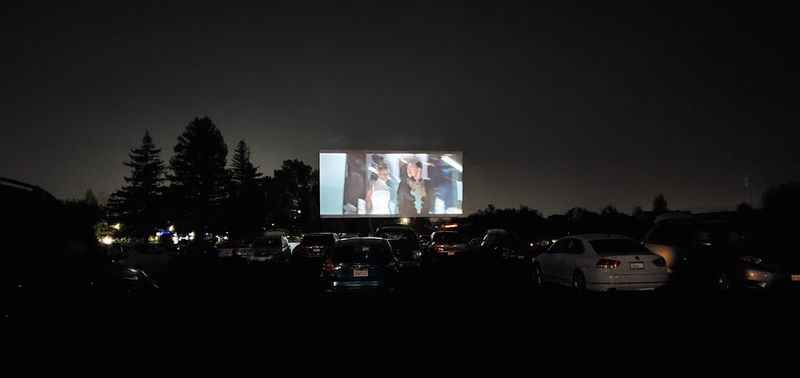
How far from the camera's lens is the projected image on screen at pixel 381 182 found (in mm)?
36531

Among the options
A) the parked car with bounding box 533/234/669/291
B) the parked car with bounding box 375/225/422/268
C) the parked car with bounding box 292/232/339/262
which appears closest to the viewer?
the parked car with bounding box 533/234/669/291

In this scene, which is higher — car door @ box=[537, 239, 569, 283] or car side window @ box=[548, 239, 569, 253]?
car side window @ box=[548, 239, 569, 253]

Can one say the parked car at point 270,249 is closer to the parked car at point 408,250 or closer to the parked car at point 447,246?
the parked car at point 408,250

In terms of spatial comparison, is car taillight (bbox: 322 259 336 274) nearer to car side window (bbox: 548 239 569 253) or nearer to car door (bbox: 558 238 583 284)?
car door (bbox: 558 238 583 284)

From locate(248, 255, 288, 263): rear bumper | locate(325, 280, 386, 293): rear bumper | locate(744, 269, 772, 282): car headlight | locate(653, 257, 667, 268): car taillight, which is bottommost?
locate(248, 255, 288, 263): rear bumper

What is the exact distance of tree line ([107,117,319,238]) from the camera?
274 feet

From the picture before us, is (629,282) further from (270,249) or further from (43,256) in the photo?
(270,249)

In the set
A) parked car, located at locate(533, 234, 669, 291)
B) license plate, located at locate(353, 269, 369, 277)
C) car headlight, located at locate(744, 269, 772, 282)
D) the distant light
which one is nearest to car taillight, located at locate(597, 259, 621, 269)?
parked car, located at locate(533, 234, 669, 291)

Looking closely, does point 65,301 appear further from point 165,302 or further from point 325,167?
point 325,167

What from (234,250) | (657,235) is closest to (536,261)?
(657,235)

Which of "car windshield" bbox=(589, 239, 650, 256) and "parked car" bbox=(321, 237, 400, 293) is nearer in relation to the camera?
"parked car" bbox=(321, 237, 400, 293)

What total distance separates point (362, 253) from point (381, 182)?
22.4 meters

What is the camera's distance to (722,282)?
14547 millimetres

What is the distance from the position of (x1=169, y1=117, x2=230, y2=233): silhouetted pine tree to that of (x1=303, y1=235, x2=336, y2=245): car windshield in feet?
196
